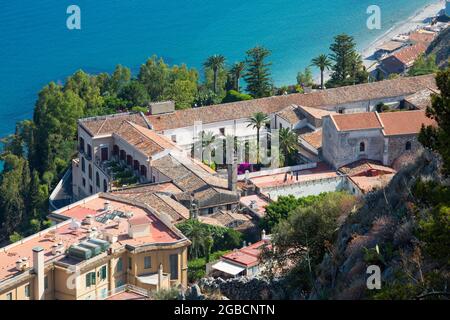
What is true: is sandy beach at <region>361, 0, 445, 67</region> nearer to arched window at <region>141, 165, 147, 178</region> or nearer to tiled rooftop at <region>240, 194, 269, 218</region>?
arched window at <region>141, 165, 147, 178</region>

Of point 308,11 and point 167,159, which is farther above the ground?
point 308,11

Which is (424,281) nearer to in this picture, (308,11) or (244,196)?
(244,196)

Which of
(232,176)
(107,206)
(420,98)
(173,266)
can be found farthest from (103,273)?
(420,98)

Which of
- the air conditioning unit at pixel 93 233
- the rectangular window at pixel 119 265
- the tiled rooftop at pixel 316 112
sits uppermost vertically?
A: the tiled rooftop at pixel 316 112

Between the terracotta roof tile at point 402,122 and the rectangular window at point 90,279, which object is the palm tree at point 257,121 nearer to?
the terracotta roof tile at point 402,122

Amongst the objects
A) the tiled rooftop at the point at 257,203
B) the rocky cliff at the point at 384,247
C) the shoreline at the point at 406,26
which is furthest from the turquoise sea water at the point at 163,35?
the rocky cliff at the point at 384,247

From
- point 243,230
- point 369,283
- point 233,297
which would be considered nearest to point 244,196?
point 243,230

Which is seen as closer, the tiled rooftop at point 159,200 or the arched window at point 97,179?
the tiled rooftop at point 159,200
